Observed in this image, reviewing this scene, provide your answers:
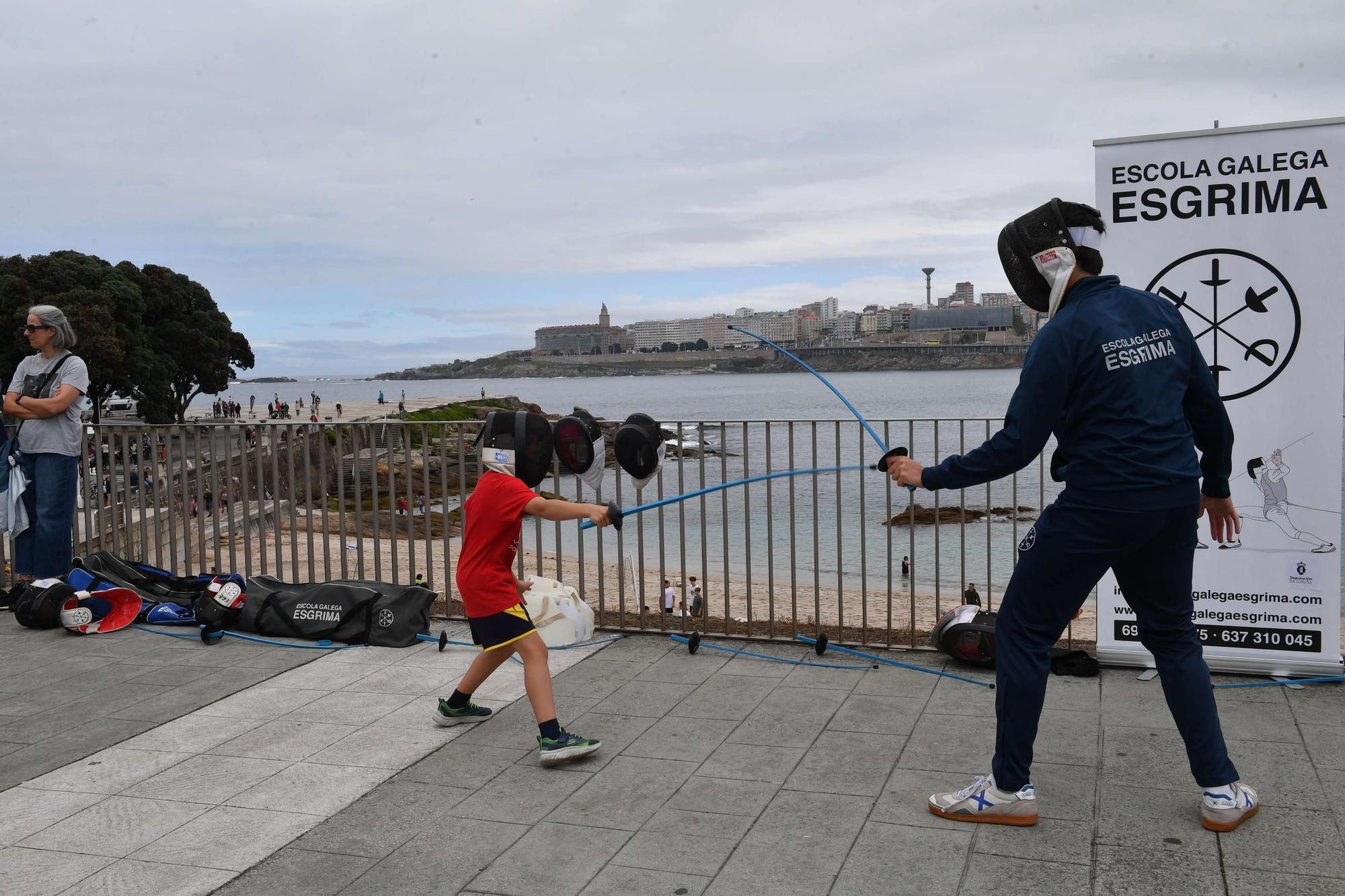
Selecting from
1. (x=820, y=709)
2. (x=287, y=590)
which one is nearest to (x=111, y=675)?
(x=287, y=590)

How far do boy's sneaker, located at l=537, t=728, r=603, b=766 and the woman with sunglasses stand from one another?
15.9ft

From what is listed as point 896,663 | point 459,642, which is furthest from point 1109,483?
point 459,642

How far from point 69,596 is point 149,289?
42703 mm

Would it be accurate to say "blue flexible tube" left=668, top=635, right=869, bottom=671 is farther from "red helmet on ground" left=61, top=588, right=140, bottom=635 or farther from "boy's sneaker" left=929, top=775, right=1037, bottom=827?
"red helmet on ground" left=61, top=588, right=140, bottom=635

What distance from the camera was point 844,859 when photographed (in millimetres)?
3523

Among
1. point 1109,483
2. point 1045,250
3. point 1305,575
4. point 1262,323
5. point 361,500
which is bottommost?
point 1305,575

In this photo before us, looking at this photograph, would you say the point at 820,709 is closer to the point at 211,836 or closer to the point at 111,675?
the point at 211,836

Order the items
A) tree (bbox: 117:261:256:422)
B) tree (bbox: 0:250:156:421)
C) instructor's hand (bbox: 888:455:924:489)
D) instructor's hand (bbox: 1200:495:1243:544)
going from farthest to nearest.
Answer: tree (bbox: 117:261:256:422) → tree (bbox: 0:250:156:421) → instructor's hand (bbox: 1200:495:1243:544) → instructor's hand (bbox: 888:455:924:489)

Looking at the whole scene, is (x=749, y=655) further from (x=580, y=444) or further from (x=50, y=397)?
(x=50, y=397)

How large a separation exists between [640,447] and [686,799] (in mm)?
2123

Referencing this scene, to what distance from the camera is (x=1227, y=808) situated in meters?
3.60

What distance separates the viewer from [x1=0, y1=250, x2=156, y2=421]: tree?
1495 inches

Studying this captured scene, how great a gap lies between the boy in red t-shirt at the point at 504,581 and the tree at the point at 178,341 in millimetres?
41629

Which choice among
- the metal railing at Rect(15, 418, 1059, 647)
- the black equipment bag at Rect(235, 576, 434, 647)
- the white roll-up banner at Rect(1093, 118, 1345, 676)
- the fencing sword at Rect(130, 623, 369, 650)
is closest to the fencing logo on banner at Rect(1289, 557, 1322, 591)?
the white roll-up banner at Rect(1093, 118, 1345, 676)
